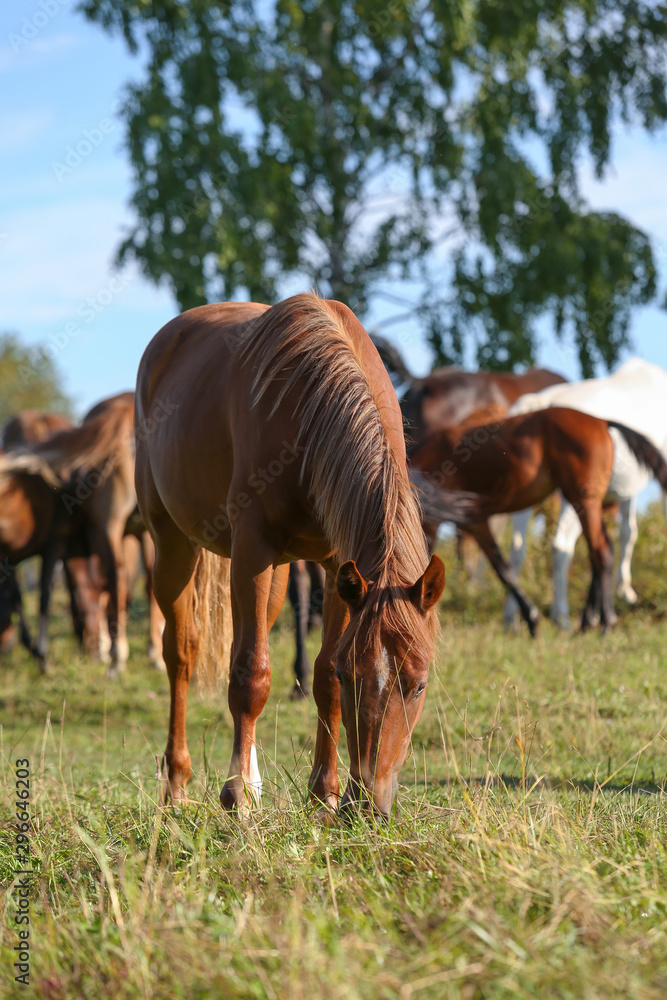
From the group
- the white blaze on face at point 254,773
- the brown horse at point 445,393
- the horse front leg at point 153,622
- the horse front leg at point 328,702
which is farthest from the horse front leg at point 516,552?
the white blaze on face at point 254,773

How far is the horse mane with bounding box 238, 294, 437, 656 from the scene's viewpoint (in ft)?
8.50

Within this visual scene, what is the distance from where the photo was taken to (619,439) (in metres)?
8.35

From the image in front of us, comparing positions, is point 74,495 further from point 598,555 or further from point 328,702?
point 328,702

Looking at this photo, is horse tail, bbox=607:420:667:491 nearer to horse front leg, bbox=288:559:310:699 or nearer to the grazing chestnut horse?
horse front leg, bbox=288:559:310:699

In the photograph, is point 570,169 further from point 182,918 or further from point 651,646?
point 182,918

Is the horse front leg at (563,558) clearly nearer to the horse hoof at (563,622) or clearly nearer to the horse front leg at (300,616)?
the horse hoof at (563,622)

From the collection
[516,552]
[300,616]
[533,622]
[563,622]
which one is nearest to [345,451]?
[300,616]

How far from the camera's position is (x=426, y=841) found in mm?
2293

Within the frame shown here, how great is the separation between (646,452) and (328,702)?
5414mm

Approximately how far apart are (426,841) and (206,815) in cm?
78

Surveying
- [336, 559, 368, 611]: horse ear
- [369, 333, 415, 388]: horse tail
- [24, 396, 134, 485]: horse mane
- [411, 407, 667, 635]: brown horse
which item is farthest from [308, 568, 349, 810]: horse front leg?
[369, 333, 415, 388]: horse tail

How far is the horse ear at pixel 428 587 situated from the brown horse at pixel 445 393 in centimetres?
703

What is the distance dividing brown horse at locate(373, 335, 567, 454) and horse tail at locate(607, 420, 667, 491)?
1914 mm

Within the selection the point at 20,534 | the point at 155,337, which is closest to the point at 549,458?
the point at 155,337
